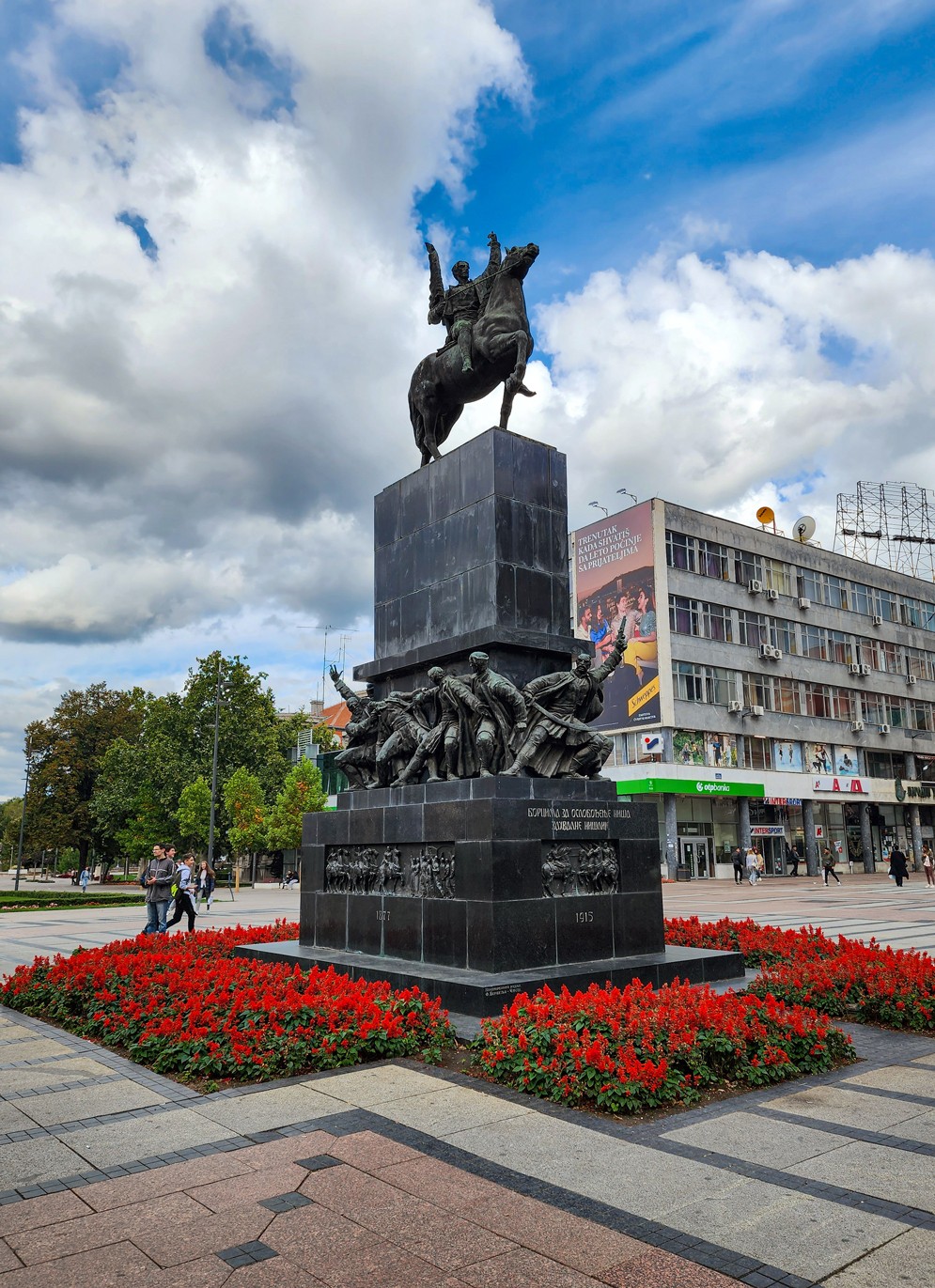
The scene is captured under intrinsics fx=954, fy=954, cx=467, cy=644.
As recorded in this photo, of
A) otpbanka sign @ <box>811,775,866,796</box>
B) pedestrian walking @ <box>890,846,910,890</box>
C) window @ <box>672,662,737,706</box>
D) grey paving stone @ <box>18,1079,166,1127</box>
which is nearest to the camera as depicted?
grey paving stone @ <box>18,1079,166,1127</box>

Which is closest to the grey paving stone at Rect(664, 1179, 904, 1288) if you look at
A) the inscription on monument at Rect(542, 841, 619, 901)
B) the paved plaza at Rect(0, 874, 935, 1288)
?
the paved plaza at Rect(0, 874, 935, 1288)

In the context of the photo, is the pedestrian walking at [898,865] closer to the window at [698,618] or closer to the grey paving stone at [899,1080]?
the window at [698,618]

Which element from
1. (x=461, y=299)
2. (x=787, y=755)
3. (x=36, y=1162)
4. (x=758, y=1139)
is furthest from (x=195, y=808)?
(x=758, y=1139)

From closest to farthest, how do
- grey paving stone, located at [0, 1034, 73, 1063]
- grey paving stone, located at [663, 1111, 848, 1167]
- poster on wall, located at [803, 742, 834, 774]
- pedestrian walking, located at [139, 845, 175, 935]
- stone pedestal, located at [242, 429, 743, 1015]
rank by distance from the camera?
1. grey paving stone, located at [663, 1111, 848, 1167]
2. grey paving stone, located at [0, 1034, 73, 1063]
3. stone pedestal, located at [242, 429, 743, 1015]
4. pedestrian walking, located at [139, 845, 175, 935]
5. poster on wall, located at [803, 742, 834, 774]

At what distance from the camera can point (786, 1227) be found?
4102 millimetres

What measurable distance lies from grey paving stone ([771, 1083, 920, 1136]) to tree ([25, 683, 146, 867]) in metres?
61.6

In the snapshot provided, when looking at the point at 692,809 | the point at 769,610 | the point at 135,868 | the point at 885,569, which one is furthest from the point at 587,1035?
the point at 135,868

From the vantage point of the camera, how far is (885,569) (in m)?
64.8

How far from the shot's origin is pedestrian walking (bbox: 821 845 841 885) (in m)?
43.2

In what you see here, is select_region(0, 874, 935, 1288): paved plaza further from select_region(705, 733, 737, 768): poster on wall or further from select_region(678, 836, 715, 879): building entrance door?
select_region(705, 733, 737, 768): poster on wall

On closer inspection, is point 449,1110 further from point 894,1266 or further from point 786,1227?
point 894,1266

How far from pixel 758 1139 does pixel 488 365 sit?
981 cm

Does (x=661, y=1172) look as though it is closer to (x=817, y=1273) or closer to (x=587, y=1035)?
(x=817, y=1273)

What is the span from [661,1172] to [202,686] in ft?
185
